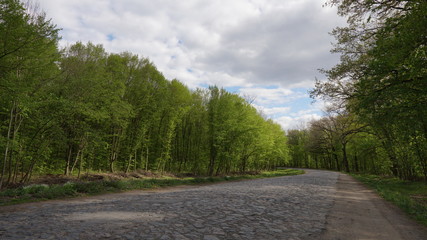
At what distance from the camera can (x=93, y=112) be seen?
47.6 ft

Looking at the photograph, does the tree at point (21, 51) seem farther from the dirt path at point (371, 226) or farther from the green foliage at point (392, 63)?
the green foliage at point (392, 63)

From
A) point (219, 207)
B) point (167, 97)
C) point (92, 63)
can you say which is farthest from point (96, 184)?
point (167, 97)

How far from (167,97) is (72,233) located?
68.4ft

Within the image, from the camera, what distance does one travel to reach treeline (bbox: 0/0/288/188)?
9969 millimetres

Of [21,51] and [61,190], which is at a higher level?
[21,51]

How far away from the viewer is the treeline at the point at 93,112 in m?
9.97

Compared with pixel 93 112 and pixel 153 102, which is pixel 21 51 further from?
pixel 153 102

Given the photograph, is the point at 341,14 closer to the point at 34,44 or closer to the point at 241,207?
the point at 241,207

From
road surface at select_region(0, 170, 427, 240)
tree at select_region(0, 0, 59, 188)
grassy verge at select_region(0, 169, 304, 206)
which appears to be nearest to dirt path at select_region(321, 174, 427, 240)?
road surface at select_region(0, 170, 427, 240)

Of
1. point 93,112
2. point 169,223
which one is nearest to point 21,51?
point 93,112

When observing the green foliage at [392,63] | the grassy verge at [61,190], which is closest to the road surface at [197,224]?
the grassy verge at [61,190]

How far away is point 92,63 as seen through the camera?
17.5 metres

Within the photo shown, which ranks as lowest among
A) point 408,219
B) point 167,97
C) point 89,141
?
point 408,219

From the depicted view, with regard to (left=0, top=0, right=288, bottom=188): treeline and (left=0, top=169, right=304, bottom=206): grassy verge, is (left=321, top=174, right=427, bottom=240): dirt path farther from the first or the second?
(left=0, top=0, right=288, bottom=188): treeline
